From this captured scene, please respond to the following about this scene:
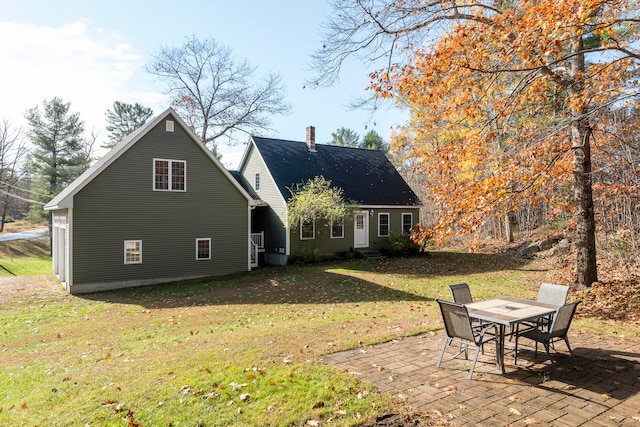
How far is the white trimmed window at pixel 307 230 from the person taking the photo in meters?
19.8

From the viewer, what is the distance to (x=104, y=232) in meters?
14.8

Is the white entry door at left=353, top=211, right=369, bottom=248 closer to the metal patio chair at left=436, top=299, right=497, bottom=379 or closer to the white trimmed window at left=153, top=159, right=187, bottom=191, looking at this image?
the white trimmed window at left=153, top=159, right=187, bottom=191

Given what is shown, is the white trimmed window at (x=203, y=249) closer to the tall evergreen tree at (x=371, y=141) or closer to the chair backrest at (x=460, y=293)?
the chair backrest at (x=460, y=293)

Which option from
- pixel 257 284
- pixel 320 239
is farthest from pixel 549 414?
pixel 320 239

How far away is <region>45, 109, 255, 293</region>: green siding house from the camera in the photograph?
14492 millimetres

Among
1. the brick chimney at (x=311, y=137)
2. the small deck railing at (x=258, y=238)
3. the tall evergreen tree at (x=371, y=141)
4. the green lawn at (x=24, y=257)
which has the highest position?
the tall evergreen tree at (x=371, y=141)

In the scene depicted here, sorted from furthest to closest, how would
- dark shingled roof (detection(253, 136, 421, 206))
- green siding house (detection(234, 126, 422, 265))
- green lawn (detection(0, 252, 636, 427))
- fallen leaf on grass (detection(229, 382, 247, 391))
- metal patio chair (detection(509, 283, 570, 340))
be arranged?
dark shingled roof (detection(253, 136, 421, 206)) < green siding house (detection(234, 126, 422, 265)) < metal patio chair (detection(509, 283, 570, 340)) < fallen leaf on grass (detection(229, 382, 247, 391)) < green lawn (detection(0, 252, 636, 427))

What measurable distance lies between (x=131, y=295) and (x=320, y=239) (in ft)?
31.4

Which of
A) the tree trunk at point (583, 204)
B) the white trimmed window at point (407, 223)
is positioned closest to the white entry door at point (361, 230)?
the white trimmed window at point (407, 223)

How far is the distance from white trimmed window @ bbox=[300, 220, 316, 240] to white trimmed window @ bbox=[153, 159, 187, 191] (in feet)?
20.1

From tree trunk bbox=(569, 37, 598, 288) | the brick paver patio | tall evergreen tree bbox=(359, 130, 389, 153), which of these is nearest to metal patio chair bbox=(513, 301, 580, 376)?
the brick paver patio

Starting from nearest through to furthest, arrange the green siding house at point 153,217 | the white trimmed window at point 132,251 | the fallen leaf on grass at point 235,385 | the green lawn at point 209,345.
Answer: the green lawn at point 209,345, the fallen leaf on grass at point 235,385, the green siding house at point 153,217, the white trimmed window at point 132,251

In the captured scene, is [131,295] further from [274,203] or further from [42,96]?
[42,96]

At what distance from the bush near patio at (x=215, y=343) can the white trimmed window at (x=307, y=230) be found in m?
4.28
